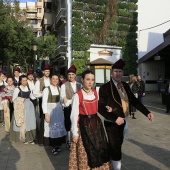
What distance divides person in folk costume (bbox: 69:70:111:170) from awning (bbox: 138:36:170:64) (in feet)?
45.3

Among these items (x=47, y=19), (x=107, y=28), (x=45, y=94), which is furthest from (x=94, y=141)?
(x=47, y=19)

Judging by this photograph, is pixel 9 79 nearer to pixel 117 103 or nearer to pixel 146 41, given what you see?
pixel 117 103

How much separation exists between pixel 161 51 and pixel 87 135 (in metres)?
17.4

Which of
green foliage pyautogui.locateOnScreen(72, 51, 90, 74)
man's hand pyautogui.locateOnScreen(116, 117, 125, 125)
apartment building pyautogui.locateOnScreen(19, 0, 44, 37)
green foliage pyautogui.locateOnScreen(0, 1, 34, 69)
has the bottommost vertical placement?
man's hand pyautogui.locateOnScreen(116, 117, 125, 125)

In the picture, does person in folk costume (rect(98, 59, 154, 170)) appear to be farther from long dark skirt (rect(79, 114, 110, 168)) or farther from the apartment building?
the apartment building

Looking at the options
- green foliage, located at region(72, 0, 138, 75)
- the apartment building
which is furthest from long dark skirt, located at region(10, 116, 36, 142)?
the apartment building

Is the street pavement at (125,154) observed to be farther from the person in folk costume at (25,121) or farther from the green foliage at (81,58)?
the green foliage at (81,58)

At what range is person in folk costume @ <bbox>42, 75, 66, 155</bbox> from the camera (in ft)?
19.7

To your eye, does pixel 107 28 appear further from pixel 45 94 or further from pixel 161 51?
pixel 45 94

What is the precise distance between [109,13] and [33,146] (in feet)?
63.7

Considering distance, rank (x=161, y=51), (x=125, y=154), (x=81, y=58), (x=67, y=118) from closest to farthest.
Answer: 1. (x=125, y=154)
2. (x=67, y=118)
3. (x=161, y=51)
4. (x=81, y=58)

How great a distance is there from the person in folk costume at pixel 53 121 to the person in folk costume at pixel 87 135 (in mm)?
2017

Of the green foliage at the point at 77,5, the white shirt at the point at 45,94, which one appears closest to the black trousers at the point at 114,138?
the white shirt at the point at 45,94

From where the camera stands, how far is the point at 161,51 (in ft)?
66.2
